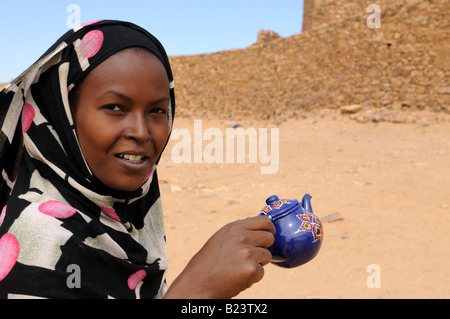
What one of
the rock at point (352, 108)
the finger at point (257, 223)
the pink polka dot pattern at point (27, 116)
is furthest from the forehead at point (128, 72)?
the rock at point (352, 108)

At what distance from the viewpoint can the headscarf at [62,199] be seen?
112cm

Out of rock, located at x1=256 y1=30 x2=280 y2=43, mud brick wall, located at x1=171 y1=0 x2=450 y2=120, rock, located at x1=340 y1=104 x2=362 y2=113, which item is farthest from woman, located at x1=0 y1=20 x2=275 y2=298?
rock, located at x1=256 y1=30 x2=280 y2=43

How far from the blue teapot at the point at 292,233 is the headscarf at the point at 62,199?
446 millimetres

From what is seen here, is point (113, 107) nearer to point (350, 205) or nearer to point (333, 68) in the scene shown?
point (350, 205)

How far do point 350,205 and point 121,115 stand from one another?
456 cm

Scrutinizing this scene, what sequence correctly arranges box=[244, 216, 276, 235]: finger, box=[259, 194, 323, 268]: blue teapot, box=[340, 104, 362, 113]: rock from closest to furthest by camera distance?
1. box=[244, 216, 276, 235]: finger
2. box=[259, 194, 323, 268]: blue teapot
3. box=[340, 104, 362, 113]: rock

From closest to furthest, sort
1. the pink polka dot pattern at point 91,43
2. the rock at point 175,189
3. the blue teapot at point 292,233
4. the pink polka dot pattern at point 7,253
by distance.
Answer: the pink polka dot pattern at point 7,253 → the pink polka dot pattern at point 91,43 → the blue teapot at point 292,233 → the rock at point 175,189

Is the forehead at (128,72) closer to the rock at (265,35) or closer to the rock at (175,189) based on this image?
the rock at (175,189)

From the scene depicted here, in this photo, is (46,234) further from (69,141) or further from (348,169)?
(348,169)

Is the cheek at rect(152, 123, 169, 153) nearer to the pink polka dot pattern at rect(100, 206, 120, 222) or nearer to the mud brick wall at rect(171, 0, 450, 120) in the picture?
the pink polka dot pattern at rect(100, 206, 120, 222)

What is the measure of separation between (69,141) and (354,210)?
14.5 feet

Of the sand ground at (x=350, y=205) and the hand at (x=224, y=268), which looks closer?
the hand at (x=224, y=268)

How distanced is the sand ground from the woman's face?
2.31 m

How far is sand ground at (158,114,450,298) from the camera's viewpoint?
351 cm
